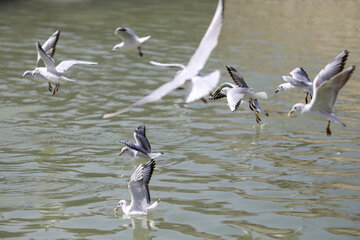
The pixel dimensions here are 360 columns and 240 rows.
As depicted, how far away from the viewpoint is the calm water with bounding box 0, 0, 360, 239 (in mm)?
9594

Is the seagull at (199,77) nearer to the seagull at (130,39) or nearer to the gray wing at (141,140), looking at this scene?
the gray wing at (141,140)

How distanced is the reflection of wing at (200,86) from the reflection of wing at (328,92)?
152 cm

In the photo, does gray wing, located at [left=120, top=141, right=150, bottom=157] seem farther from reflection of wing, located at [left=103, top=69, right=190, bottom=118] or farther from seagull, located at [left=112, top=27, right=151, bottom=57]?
seagull, located at [left=112, top=27, right=151, bottom=57]

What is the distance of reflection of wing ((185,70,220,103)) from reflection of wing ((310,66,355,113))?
4.99ft

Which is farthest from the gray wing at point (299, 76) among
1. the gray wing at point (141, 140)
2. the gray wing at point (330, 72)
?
the gray wing at point (141, 140)

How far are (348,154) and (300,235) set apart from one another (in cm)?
377

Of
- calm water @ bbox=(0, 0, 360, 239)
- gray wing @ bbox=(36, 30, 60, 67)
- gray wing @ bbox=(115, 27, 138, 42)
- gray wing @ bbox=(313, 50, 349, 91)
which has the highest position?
gray wing @ bbox=(115, 27, 138, 42)

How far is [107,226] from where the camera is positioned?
31.1ft

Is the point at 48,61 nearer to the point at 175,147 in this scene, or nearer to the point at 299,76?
the point at 175,147

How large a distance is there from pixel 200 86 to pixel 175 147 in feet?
13.3

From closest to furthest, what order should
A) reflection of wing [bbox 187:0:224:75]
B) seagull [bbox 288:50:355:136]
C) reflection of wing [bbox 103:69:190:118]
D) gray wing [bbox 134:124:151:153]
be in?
reflection of wing [bbox 103:69:190:118] → seagull [bbox 288:50:355:136] → reflection of wing [bbox 187:0:224:75] → gray wing [bbox 134:124:151:153]

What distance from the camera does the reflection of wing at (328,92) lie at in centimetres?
911

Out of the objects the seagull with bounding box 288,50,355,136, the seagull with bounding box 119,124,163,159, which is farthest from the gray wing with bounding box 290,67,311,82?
the seagull with bounding box 119,124,163,159

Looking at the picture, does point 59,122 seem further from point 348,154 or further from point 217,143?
point 348,154
